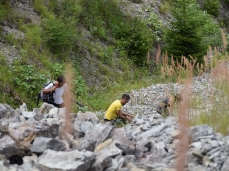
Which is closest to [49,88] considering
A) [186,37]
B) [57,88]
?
[57,88]

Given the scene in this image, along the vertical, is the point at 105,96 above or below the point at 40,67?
below

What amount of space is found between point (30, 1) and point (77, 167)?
1263 cm

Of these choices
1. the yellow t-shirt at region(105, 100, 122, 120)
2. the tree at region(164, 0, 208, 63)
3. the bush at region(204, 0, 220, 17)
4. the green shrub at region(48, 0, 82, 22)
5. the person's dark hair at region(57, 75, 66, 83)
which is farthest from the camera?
the bush at region(204, 0, 220, 17)

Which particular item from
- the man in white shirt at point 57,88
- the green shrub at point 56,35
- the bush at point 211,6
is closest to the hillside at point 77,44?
the green shrub at point 56,35

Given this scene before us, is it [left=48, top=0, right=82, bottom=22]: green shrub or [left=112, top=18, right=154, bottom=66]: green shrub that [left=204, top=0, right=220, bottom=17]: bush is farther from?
[left=48, top=0, right=82, bottom=22]: green shrub

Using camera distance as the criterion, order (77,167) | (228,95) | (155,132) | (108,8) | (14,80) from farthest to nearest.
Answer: (108,8) → (14,80) → (228,95) → (155,132) → (77,167)

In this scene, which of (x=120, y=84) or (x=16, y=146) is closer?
(x=16, y=146)

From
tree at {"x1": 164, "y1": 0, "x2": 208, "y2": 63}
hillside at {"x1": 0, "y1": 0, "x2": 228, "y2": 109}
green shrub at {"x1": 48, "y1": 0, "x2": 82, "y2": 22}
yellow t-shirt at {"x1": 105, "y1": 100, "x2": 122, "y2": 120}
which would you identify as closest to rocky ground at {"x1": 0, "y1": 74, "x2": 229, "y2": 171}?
yellow t-shirt at {"x1": 105, "y1": 100, "x2": 122, "y2": 120}

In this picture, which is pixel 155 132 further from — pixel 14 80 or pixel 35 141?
pixel 14 80

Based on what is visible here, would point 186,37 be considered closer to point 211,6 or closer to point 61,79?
point 61,79

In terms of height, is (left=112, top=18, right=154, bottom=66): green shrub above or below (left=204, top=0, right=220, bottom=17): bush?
below

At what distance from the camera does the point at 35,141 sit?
4535 millimetres

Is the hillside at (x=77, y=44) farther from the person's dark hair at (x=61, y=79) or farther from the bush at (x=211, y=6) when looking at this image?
the bush at (x=211, y=6)

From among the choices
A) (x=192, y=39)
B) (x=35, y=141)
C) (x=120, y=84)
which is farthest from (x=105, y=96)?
(x=35, y=141)
